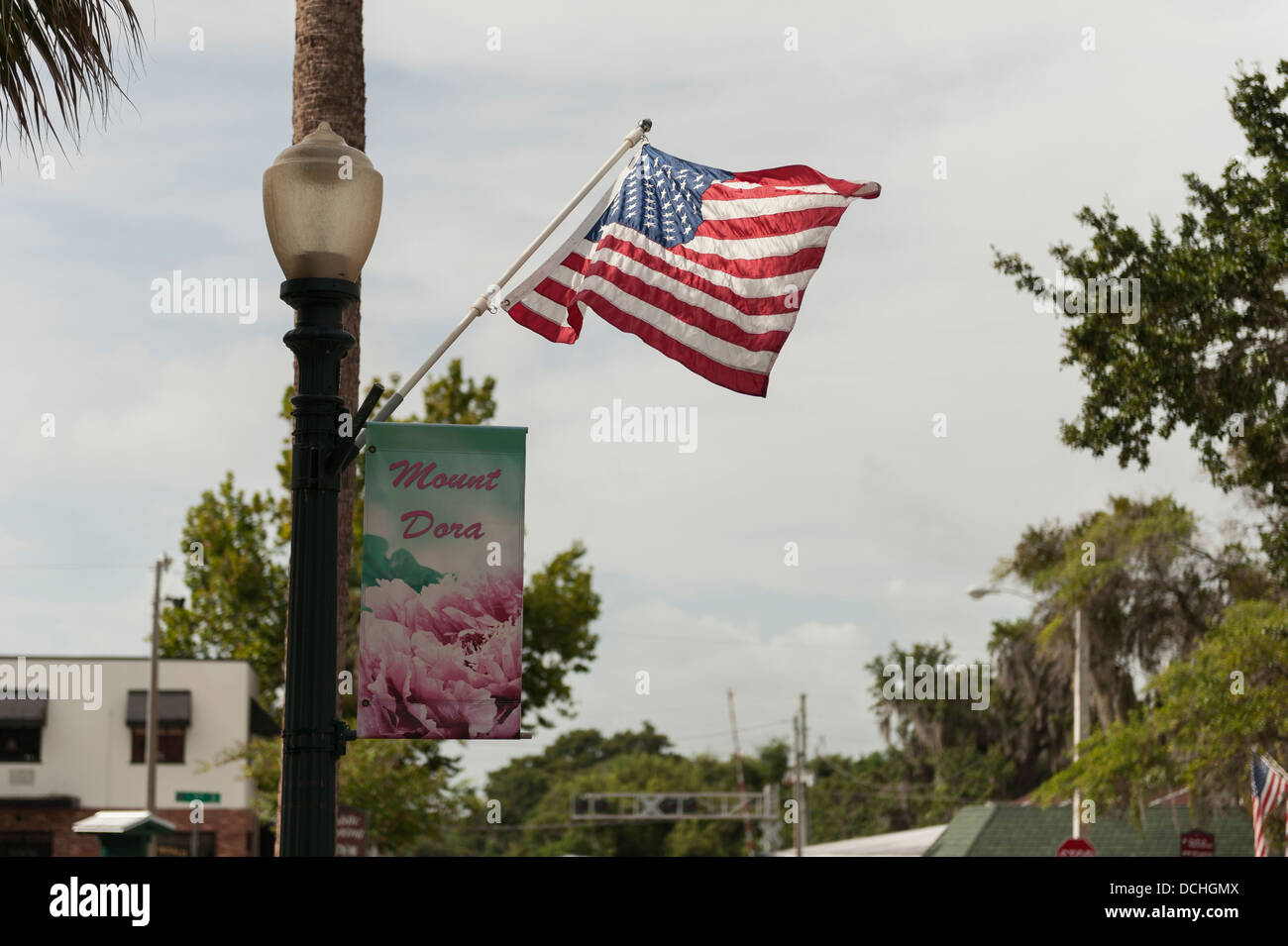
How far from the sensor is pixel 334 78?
1132 cm

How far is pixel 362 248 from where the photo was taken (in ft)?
22.1

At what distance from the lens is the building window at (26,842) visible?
146ft

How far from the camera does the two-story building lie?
44.8 meters

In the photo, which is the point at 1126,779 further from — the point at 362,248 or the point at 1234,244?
the point at 362,248

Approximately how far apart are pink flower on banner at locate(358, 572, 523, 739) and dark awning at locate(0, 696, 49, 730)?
1675 inches

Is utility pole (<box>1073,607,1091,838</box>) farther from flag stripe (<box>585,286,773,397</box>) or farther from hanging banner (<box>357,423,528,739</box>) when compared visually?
hanging banner (<box>357,423,528,739</box>)

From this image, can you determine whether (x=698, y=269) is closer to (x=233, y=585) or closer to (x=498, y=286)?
(x=498, y=286)

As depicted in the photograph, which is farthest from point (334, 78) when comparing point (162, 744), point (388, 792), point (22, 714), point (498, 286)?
point (22, 714)

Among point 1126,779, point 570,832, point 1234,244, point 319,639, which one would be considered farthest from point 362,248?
point 570,832

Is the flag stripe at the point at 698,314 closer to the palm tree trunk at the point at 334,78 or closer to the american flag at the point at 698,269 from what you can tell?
the american flag at the point at 698,269

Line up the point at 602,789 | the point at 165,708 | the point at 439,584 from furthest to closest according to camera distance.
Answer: the point at 602,789
the point at 165,708
the point at 439,584

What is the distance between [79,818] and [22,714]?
3611 millimetres

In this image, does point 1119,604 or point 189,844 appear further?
point 189,844
